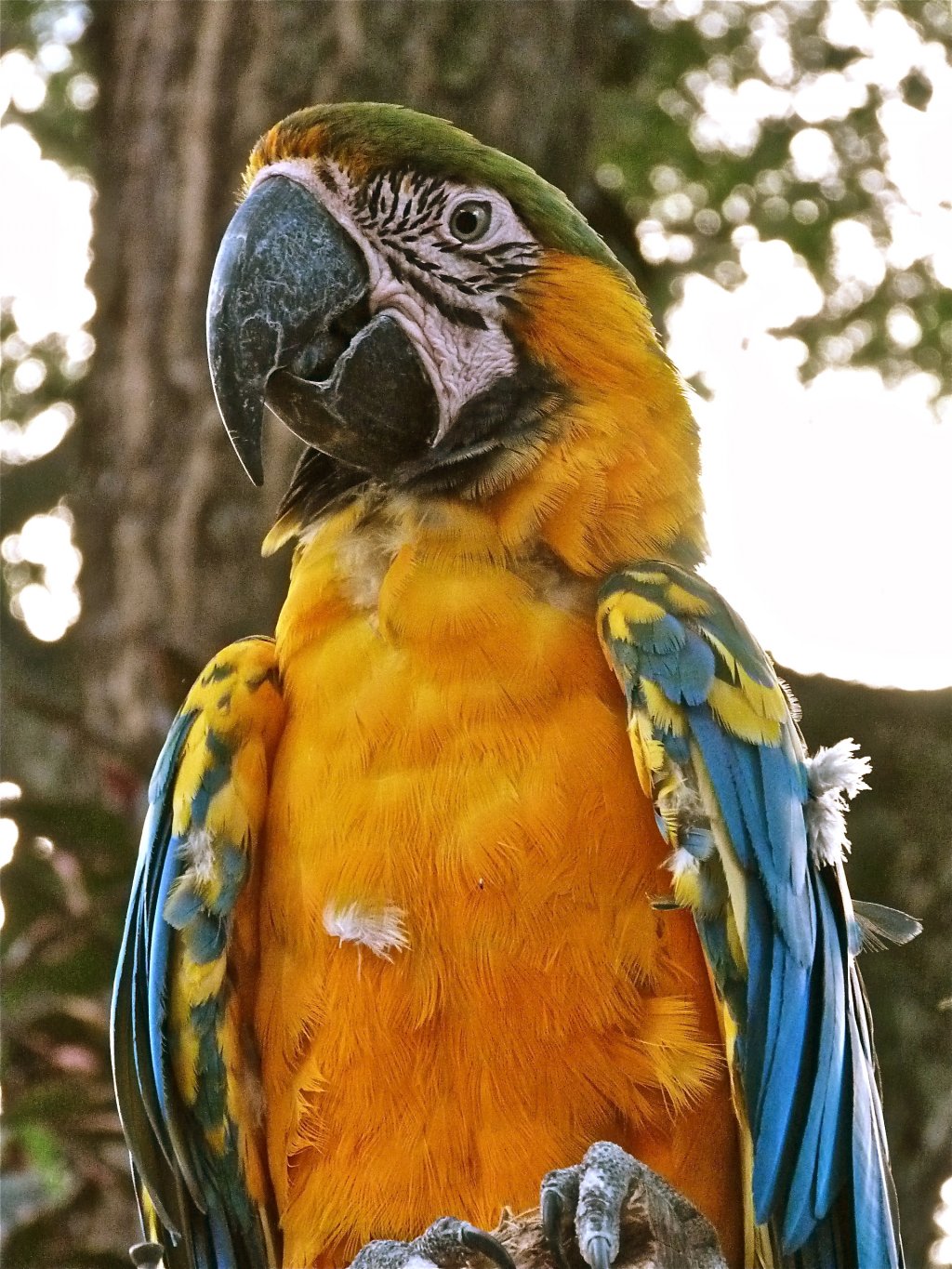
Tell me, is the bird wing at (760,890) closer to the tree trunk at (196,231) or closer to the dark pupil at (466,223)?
the dark pupil at (466,223)

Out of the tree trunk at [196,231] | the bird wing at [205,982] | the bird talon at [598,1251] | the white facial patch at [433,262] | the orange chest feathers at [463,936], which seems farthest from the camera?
the tree trunk at [196,231]

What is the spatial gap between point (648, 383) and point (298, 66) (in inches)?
53.0

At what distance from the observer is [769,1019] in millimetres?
1556

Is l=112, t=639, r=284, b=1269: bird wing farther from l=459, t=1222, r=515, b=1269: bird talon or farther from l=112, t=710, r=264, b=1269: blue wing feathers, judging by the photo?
l=459, t=1222, r=515, b=1269: bird talon

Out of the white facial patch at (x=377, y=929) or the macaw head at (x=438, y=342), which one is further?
the macaw head at (x=438, y=342)

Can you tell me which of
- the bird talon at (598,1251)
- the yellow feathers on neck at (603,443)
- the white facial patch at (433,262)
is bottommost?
the bird talon at (598,1251)

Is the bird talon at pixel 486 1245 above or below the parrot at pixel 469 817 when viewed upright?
below

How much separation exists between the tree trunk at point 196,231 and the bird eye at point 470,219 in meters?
0.90

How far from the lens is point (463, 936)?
1.53 m

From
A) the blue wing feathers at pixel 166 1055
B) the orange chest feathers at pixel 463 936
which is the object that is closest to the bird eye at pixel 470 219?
the orange chest feathers at pixel 463 936

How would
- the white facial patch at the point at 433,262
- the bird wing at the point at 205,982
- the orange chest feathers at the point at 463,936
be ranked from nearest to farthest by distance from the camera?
the orange chest feathers at the point at 463,936
the bird wing at the point at 205,982
the white facial patch at the point at 433,262

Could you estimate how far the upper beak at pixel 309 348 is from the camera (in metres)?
1.69

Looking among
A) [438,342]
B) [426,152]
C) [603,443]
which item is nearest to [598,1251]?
[603,443]

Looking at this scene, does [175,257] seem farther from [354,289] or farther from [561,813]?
[561,813]
